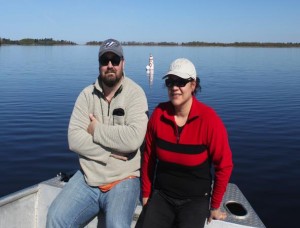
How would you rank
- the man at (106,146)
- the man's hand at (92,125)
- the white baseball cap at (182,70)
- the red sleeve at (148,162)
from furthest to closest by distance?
1. the man's hand at (92,125)
2. the red sleeve at (148,162)
3. the man at (106,146)
4. the white baseball cap at (182,70)

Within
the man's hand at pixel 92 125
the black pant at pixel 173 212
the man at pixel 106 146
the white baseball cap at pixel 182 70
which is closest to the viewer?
the black pant at pixel 173 212

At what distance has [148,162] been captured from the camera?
3904mm

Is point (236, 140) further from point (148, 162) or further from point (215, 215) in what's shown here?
point (215, 215)

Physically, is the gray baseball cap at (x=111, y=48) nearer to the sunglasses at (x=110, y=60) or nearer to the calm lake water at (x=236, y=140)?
the sunglasses at (x=110, y=60)

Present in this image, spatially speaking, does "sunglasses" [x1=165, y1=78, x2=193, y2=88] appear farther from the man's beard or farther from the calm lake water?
the calm lake water

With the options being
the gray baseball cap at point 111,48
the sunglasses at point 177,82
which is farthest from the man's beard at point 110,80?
the sunglasses at point 177,82

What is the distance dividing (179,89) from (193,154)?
0.68 m

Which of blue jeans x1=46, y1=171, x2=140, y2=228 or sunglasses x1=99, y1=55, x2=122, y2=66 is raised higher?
sunglasses x1=99, y1=55, x2=122, y2=66

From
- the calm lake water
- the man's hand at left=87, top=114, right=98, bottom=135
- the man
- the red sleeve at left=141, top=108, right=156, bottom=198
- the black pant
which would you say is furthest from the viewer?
the calm lake water

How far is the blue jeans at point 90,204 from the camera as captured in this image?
3.60 meters

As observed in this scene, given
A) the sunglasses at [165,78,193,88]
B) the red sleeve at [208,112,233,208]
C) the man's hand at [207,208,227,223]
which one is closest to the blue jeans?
the man's hand at [207,208,227,223]

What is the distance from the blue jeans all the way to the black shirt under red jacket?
38 cm

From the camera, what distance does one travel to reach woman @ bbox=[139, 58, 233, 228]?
3.49m

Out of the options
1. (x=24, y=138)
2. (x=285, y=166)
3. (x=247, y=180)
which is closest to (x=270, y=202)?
(x=247, y=180)
